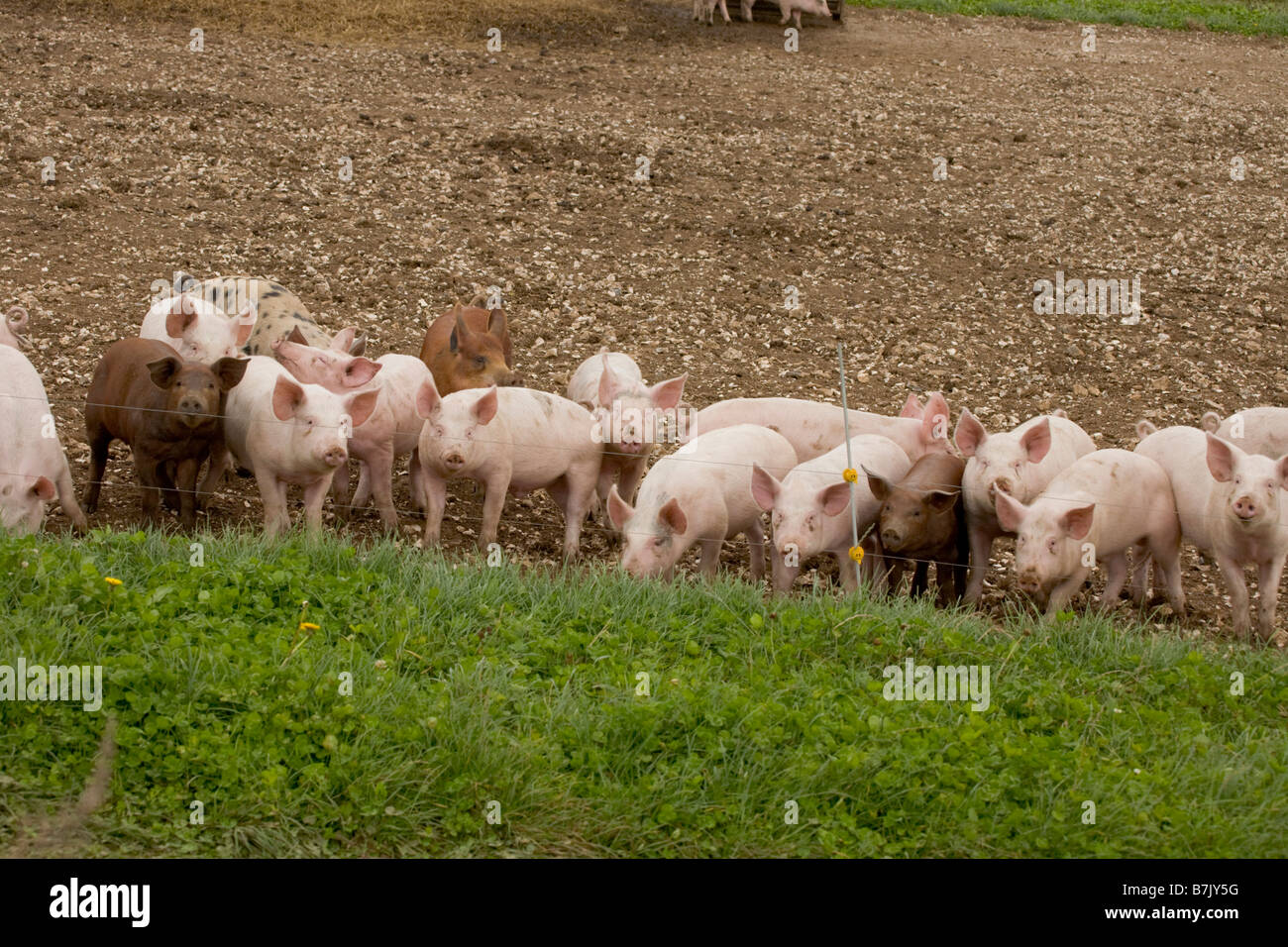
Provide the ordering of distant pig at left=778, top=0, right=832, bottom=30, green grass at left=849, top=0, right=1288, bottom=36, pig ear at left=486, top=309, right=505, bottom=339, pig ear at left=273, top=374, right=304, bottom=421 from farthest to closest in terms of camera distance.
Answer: green grass at left=849, top=0, right=1288, bottom=36
distant pig at left=778, top=0, right=832, bottom=30
pig ear at left=486, top=309, right=505, bottom=339
pig ear at left=273, top=374, right=304, bottom=421

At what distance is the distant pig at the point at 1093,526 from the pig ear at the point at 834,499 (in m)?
0.67

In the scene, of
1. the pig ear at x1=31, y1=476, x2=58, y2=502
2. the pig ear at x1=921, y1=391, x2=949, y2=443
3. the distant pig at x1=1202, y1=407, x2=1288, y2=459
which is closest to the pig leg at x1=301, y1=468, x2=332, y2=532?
the pig ear at x1=31, y1=476, x2=58, y2=502

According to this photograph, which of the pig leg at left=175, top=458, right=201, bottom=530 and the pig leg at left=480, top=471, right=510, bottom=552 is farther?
the pig leg at left=480, top=471, right=510, bottom=552

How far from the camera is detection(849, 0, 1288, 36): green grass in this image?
19609 millimetres

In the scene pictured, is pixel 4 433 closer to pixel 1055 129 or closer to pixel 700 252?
pixel 700 252

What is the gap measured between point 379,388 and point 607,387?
3.73ft

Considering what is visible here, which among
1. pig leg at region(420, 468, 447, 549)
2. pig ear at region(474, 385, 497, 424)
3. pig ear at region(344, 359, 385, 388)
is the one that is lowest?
pig leg at region(420, 468, 447, 549)

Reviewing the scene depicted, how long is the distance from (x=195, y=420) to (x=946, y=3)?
16232 millimetres

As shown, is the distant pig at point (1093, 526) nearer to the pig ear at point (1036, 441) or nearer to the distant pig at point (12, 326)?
the pig ear at point (1036, 441)

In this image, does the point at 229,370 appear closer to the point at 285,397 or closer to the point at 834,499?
the point at 285,397

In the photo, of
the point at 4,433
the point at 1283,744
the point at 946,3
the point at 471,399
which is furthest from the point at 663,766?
the point at 946,3

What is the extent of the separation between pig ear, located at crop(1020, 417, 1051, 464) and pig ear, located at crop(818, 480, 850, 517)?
0.99m

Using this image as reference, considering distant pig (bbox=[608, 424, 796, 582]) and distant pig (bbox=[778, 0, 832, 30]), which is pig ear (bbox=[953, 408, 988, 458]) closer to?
distant pig (bbox=[608, 424, 796, 582])

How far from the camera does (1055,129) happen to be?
1427cm
